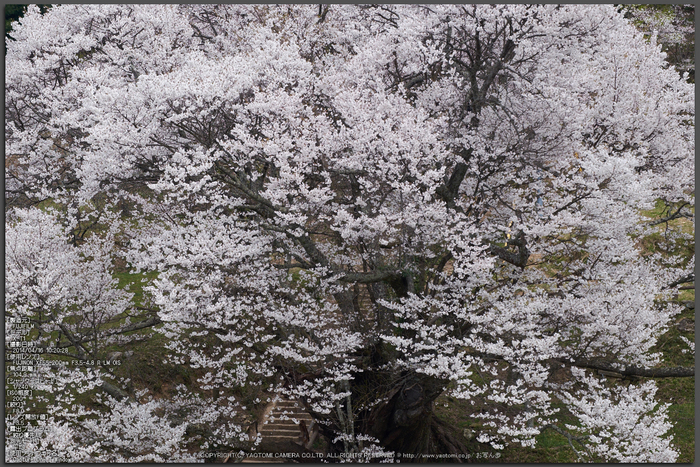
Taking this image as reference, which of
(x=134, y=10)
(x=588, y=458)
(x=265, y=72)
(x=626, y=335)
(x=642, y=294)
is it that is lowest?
(x=588, y=458)

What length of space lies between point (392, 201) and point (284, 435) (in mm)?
5850

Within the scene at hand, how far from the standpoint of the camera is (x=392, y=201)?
24.0ft

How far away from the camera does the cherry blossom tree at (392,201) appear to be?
6.71 m

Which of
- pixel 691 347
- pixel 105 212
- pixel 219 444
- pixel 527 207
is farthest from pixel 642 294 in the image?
pixel 105 212

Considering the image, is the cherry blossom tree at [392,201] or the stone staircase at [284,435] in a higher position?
the cherry blossom tree at [392,201]

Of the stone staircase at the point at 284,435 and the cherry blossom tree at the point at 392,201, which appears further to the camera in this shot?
the stone staircase at the point at 284,435

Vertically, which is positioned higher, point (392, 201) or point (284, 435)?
point (392, 201)

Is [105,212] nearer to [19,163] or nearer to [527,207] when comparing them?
[19,163]

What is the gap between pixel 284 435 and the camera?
10.6 meters

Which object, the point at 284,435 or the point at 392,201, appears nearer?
the point at 392,201

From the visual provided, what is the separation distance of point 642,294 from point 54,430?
7.96 m

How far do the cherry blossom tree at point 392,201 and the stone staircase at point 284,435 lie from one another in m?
0.56

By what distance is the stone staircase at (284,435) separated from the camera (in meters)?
8.12

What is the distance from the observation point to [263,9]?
9953 mm
